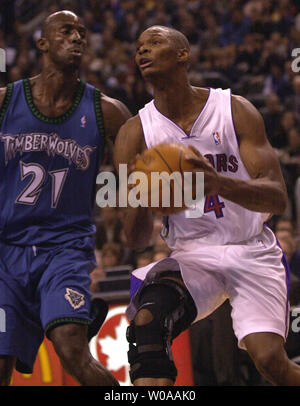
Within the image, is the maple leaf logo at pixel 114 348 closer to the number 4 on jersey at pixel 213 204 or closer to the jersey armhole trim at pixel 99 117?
the jersey armhole trim at pixel 99 117

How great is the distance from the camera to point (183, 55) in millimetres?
3812

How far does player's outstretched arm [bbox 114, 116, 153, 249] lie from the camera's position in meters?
3.65

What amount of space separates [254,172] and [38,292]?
1.28 metres

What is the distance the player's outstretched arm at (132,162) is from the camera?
365cm

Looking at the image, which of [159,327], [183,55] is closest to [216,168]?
[183,55]

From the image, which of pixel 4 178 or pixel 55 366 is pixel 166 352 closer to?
pixel 4 178

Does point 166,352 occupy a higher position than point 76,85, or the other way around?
point 76,85

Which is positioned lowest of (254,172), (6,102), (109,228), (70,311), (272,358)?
(272,358)

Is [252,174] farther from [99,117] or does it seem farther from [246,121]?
[99,117]

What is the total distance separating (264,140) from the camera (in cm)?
365

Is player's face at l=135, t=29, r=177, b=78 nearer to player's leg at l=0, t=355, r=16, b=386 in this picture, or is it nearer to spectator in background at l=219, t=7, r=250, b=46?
player's leg at l=0, t=355, r=16, b=386
